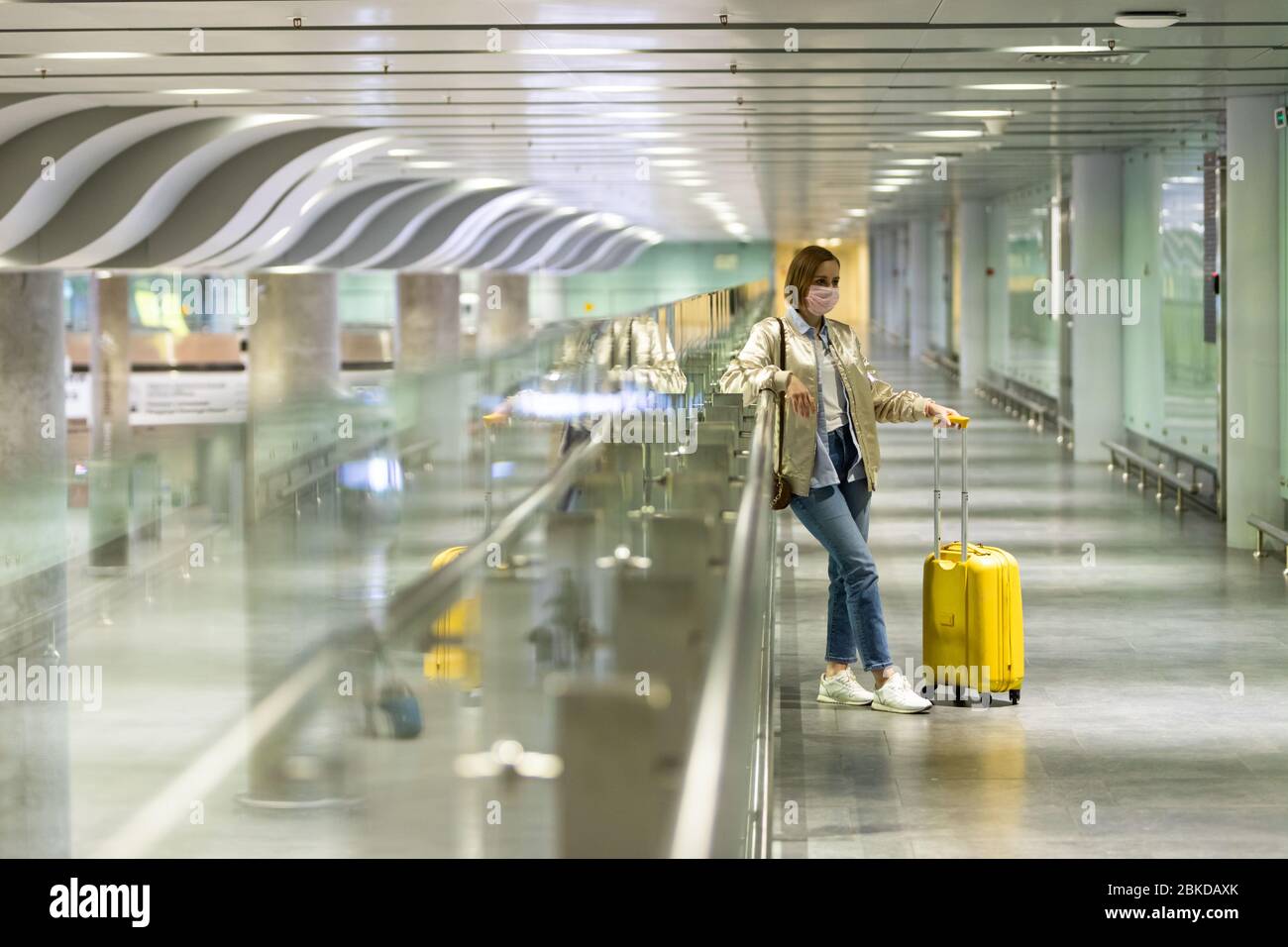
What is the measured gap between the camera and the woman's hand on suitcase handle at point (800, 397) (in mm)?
6594

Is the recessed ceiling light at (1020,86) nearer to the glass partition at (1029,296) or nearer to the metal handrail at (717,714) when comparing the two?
the metal handrail at (717,714)

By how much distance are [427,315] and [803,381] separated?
1232 inches

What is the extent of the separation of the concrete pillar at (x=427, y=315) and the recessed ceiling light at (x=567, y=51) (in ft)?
83.6

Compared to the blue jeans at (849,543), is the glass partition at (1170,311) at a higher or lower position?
higher

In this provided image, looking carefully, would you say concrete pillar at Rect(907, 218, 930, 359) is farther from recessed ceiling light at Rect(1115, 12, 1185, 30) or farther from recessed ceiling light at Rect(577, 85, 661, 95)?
recessed ceiling light at Rect(1115, 12, 1185, 30)

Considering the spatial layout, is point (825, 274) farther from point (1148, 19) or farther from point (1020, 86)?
point (1020, 86)

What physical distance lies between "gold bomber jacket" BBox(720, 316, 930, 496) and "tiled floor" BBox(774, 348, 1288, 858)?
3.74 feet

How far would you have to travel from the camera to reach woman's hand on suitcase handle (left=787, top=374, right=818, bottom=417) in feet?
21.6

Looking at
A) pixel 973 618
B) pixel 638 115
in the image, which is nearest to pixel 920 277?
pixel 638 115

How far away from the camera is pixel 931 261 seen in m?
46.2

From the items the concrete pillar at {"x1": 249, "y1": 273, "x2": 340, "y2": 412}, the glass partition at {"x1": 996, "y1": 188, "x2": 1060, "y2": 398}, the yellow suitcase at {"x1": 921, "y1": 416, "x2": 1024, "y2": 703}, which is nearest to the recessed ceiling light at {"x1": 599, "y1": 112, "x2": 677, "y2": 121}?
the yellow suitcase at {"x1": 921, "y1": 416, "x2": 1024, "y2": 703}

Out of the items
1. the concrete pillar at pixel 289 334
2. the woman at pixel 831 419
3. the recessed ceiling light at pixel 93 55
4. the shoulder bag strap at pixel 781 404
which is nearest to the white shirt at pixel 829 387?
the woman at pixel 831 419
